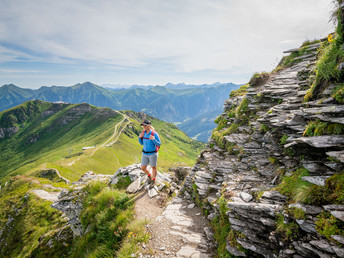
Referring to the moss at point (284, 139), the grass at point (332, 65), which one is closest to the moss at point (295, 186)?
the moss at point (284, 139)

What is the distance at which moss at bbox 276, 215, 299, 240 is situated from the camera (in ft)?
18.5

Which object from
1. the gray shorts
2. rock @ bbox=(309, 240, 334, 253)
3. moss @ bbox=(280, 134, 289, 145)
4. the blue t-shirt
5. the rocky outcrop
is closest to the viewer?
rock @ bbox=(309, 240, 334, 253)

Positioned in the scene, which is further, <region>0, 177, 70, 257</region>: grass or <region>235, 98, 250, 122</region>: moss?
<region>0, 177, 70, 257</region>: grass

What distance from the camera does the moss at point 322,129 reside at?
21.3ft

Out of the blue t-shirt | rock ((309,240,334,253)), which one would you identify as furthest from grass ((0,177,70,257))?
rock ((309,240,334,253))

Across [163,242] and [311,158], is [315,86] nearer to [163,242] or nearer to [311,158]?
[311,158]

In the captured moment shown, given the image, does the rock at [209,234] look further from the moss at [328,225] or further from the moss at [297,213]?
the moss at [328,225]

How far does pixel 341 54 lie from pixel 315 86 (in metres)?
1.70

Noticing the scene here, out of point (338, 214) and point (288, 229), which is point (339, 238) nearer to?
point (338, 214)

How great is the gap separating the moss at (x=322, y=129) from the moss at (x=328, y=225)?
315 cm

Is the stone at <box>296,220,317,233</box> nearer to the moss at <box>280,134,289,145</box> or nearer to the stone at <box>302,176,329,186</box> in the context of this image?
the stone at <box>302,176,329,186</box>

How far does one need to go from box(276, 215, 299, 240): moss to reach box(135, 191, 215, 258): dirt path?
346cm

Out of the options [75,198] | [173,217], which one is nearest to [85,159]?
[75,198]

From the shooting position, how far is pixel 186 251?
7969 mm
